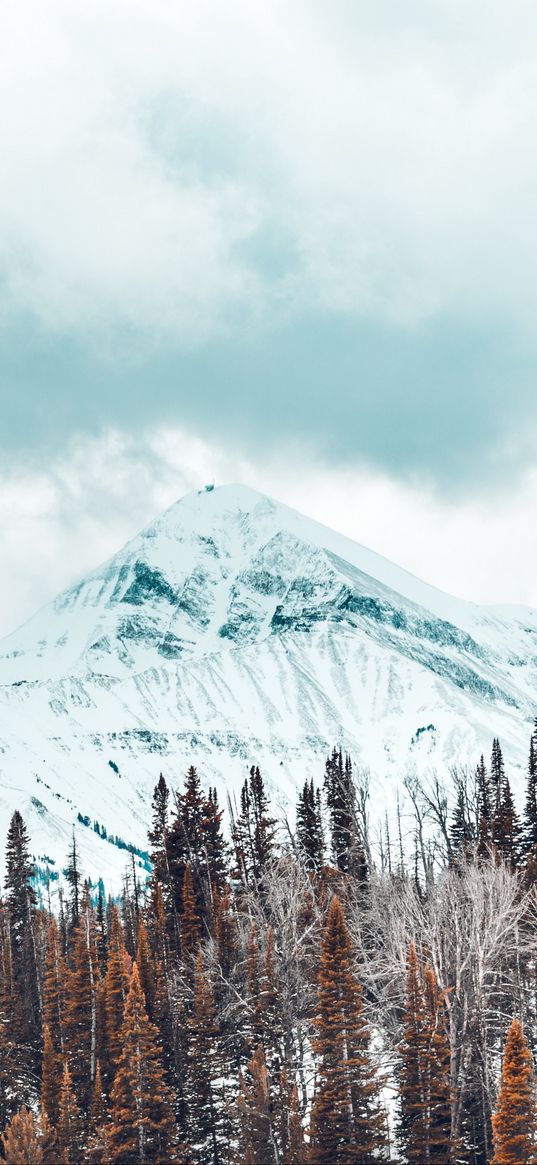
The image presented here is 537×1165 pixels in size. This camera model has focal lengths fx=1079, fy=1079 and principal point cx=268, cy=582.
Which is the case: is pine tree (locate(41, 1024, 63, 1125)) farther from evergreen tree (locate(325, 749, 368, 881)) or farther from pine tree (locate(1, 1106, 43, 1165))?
evergreen tree (locate(325, 749, 368, 881))

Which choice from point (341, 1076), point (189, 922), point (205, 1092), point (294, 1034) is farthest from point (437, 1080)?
point (189, 922)

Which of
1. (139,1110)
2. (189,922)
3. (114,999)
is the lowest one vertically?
(139,1110)

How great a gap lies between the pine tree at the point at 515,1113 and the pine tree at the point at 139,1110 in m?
15.9

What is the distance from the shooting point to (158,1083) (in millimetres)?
48250

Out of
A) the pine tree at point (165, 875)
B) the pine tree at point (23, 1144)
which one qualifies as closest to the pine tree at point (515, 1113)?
the pine tree at point (23, 1144)

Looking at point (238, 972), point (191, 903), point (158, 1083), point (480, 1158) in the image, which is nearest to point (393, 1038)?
point (480, 1158)

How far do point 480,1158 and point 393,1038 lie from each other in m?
6.10

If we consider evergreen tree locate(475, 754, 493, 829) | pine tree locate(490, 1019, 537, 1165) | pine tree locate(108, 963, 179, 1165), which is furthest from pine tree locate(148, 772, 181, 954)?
pine tree locate(490, 1019, 537, 1165)

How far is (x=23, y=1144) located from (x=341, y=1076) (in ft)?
49.6

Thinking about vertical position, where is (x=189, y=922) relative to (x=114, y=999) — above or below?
above

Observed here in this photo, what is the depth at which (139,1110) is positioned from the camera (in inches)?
1818

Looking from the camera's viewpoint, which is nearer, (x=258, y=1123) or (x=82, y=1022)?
(x=258, y=1123)

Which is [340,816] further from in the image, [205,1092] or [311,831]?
[205,1092]

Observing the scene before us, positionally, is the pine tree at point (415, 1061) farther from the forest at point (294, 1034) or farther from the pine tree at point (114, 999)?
the pine tree at point (114, 999)
